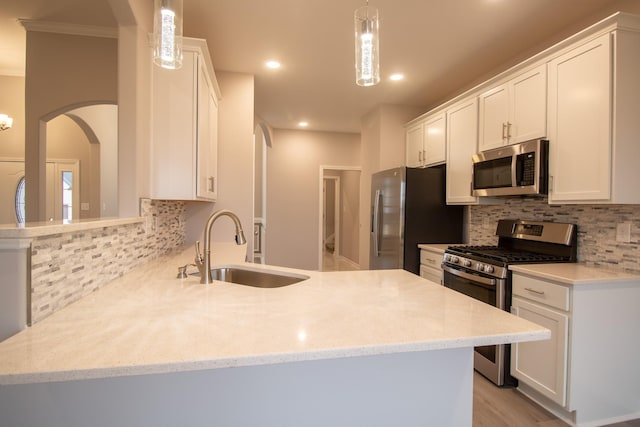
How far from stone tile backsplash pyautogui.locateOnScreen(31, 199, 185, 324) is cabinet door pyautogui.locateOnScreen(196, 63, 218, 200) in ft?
1.20

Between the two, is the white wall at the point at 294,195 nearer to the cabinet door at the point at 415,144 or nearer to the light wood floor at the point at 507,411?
the cabinet door at the point at 415,144

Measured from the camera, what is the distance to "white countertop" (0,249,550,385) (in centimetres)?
71

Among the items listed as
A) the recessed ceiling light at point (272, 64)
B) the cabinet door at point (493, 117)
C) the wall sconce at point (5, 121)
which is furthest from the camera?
the wall sconce at point (5, 121)

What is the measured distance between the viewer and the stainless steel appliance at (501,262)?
7.25 ft

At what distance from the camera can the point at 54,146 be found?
15.6ft

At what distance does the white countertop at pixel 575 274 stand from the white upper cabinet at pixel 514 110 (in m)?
0.91

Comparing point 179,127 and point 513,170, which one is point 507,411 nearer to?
point 513,170

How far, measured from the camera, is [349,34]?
255 cm

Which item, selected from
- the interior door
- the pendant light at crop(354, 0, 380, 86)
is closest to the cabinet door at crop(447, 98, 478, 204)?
the pendant light at crop(354, 0, 380, 86)

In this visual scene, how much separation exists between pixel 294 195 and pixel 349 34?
3.57 metres

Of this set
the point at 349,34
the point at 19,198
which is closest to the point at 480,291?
the point at 349,34

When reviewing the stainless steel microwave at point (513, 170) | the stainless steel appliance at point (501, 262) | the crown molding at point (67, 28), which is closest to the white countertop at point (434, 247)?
the stainless steel appliance at point (501, 262)

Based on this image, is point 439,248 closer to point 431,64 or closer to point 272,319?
point 431,64

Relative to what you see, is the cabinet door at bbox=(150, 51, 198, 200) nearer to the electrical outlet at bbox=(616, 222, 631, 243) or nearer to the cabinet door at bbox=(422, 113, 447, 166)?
the cabinet door at bbox=(422, 113, 447, 166)
